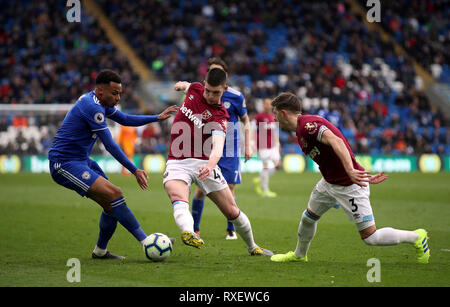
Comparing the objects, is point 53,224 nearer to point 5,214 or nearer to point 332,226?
point 5,214

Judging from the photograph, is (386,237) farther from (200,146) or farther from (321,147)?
(200,146)

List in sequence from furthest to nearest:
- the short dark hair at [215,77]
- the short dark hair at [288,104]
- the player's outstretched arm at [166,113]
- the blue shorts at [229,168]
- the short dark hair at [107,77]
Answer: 1. the blue shorts at [229,168]
2. the player's outstretched arm at [166,113]
3. the short dark hair at [107,77]
4. the short dark hair at [215,77]
5. the short dark hair at [288,104]

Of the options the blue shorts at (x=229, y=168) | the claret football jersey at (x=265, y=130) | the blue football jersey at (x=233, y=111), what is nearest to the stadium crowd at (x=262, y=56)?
the claret football jersey at (x=265, y=130)

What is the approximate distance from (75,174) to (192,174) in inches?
54.3

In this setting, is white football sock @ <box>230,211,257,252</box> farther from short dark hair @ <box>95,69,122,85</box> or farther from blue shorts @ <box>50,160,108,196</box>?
short dark hair @ <box>95,69,122,85</box>

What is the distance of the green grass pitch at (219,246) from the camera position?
21.2ft

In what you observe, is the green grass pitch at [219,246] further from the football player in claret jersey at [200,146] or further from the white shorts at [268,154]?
the white shorts at [268,154]

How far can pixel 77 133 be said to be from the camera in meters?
7.68

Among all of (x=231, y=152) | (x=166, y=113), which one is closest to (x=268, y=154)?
(x=231, y=152)

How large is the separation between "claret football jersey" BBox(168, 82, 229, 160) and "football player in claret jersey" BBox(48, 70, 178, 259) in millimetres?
570

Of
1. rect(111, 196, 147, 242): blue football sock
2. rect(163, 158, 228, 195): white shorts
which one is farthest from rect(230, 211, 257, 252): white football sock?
rect(111, 196, 147, 242): blue football sock

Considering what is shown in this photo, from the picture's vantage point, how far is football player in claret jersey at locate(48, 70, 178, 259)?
747cm
